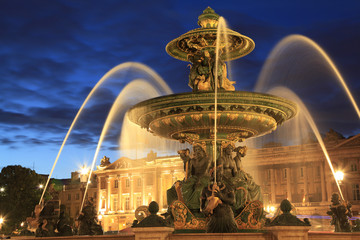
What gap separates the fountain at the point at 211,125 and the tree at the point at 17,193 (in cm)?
3735

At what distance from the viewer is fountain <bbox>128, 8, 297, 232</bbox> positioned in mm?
10461

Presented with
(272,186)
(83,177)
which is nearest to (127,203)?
(83,177)

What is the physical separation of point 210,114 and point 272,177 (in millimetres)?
65702

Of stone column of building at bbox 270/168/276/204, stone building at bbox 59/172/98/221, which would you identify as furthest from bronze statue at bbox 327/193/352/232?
stone building at bbox 59/172/98/221

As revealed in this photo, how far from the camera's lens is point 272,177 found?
74.4 metres

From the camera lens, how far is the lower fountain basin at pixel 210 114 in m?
10.6

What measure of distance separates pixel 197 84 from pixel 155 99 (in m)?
1.85

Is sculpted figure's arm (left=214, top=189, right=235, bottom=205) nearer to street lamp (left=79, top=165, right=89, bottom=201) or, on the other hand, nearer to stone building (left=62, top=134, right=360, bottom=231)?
stone building (left=62, top=134, right=360, bottom=231)

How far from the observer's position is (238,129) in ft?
38.7

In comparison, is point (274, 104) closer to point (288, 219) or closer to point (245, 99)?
point (245, 99)

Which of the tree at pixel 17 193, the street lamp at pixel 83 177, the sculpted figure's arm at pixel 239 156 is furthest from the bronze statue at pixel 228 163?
the street lamp at pixel 83 177

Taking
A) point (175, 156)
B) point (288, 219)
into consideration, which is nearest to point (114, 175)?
point (175, 156)

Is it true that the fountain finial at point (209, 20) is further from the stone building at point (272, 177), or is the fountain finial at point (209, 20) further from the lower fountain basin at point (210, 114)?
the stone building at point (272, 177)

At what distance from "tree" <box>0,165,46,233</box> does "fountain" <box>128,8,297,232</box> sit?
37.4m
